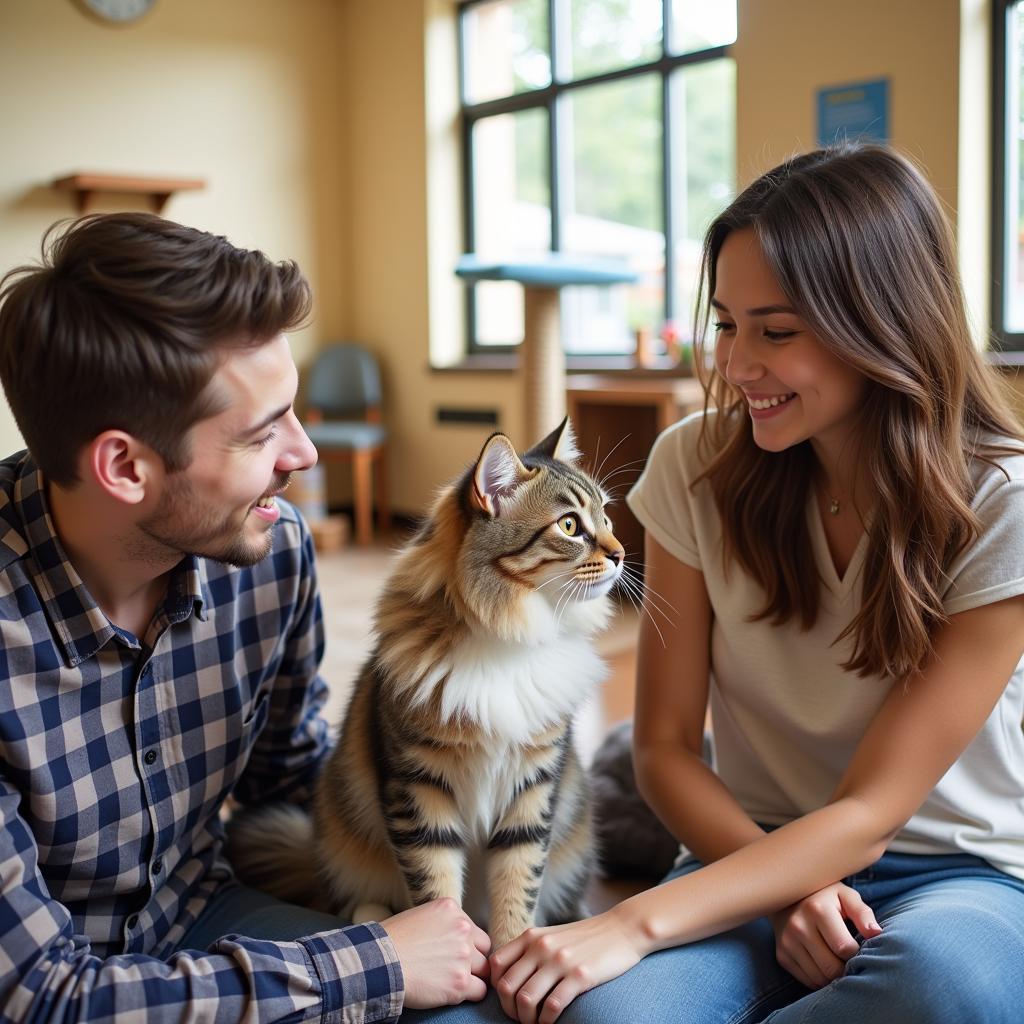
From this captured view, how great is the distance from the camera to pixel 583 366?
562cm

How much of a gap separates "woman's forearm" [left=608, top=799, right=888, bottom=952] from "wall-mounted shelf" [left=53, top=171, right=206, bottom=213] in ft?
17.0

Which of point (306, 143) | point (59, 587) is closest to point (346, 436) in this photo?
point (306, 143)

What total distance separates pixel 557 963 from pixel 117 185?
17.2 ft

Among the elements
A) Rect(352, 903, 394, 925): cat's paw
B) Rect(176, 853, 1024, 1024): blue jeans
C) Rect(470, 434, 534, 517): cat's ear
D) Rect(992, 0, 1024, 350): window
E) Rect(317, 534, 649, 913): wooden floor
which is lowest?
Rect(317, 534, 649, 913): wooden floor

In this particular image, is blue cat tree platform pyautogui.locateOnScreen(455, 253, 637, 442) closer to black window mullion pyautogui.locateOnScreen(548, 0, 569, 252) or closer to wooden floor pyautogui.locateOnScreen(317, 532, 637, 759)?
wooden floor pyautogui.locateOnScreen(317, 532, 637, 759)

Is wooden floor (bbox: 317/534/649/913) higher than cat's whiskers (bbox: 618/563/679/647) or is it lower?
lower

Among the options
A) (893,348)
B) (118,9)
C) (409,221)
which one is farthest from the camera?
(409,221)

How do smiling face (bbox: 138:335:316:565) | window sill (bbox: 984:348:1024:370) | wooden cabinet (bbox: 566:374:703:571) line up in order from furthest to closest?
wooden cabinet (bbox: 566:374:703:571), window sill (bbox: 984:348:1024:370), smiling face (bbox: 138:335:316:565)

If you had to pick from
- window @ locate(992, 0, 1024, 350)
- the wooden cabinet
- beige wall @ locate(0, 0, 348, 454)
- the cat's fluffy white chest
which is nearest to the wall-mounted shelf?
beige wall @ locate(0, 0, 348, 454)

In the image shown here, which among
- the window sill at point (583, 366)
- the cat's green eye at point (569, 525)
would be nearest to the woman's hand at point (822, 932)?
the cat's green eye at point (569, 525)

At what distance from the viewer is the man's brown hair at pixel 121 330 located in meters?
1.07

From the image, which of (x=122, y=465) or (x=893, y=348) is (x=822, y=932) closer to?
(x=893, y=348)

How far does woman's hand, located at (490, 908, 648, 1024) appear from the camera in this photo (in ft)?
3.86

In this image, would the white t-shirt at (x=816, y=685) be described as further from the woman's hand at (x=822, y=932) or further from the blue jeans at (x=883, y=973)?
the woman's hand at (x=822, y=932)
